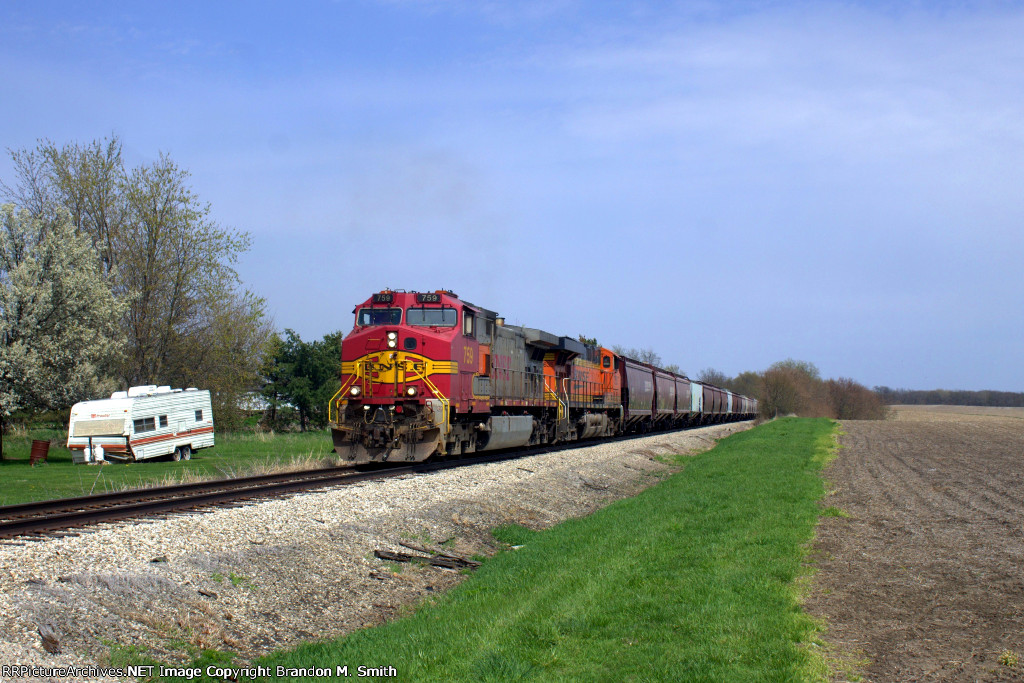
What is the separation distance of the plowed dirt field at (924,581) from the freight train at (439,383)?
9.00 meters

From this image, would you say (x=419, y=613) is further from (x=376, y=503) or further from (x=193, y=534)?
(x=376, y=503)

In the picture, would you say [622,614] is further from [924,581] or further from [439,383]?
[439,383]

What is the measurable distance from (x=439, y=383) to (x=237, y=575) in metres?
10.9

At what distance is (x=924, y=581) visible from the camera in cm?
833

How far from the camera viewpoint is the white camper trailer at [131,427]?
28.5m

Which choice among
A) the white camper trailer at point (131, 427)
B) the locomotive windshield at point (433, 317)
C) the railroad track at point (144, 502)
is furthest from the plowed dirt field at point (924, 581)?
the white camper trailer at point (131, 427)

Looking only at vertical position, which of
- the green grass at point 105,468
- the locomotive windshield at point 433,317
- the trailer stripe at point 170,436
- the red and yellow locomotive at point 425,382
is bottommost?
the green grass at point 105,468

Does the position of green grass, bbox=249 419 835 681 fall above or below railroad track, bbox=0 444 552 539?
below

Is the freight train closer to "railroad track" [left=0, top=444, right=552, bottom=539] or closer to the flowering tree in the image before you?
"railroad track" [left=0, top=444, right=552, bottom=539]

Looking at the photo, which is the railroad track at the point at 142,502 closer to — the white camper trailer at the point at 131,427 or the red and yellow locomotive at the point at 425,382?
the red and yellow locomotive at the point at 425,382

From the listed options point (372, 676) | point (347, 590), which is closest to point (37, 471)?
point (347, 590)

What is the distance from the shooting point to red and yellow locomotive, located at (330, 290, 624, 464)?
1853cm

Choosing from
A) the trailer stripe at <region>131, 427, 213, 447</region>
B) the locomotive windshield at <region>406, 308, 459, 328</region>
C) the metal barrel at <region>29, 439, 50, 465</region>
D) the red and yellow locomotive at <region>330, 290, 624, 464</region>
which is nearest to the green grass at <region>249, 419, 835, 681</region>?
the red and yellow locomotive at <region>330, 290, 624, 464</region>

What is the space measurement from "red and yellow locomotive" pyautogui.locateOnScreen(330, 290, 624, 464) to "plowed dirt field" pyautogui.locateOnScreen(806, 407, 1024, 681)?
894 centimetres
